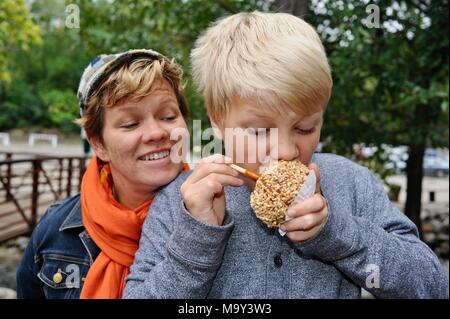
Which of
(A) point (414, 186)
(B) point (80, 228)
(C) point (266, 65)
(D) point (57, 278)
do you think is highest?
(C) point (266, 65)

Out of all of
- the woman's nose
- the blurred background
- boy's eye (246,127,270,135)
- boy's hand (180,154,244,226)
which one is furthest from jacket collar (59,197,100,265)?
the blurred background

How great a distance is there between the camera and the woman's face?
51.6 inches

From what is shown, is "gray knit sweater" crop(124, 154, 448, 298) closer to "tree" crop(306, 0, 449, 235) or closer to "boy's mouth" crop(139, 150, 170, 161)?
"boy's mouth" crop(139, 150, 170, 161)

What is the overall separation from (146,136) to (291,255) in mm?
495

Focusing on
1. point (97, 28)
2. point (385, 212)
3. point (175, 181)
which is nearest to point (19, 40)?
point (97, 28)

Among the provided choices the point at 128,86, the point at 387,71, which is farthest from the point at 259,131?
the point at 387,71

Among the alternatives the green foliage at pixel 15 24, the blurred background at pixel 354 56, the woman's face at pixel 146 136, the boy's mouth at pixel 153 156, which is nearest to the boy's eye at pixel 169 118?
the woman's face at pixel 146 136

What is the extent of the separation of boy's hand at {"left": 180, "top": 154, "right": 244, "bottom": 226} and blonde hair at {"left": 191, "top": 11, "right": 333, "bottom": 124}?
0.14 metres

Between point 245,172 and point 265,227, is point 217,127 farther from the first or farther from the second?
point 265,227

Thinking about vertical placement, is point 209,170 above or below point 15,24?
above

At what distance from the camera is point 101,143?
1.44 meters

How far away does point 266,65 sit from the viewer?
1.06 meters

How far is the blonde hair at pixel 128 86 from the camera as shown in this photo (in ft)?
4.24

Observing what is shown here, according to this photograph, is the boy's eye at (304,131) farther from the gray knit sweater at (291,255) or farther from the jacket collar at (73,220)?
the jacket collar at (73,220)
